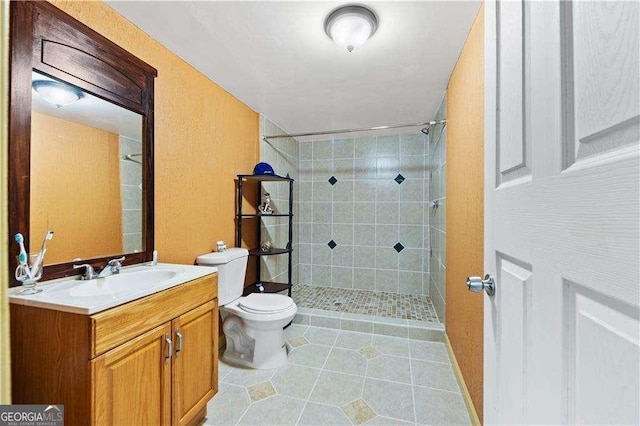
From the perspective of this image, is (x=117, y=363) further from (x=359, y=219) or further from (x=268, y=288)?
(x=359, y=219)

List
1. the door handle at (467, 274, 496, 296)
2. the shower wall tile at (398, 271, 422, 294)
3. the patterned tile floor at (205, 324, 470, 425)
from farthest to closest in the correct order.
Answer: the shower wall tile at (398, 271, 422, 294) < the patterned tile floor at (205, 324, 470, 425) < the door handle at (467, 274, 496, 296)

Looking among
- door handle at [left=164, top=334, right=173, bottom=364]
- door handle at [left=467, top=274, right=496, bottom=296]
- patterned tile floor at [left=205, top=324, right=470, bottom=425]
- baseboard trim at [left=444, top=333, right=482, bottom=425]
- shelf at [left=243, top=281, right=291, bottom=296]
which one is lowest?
patterned tile floor at [left=205, top=324, right=470, bottom=425]

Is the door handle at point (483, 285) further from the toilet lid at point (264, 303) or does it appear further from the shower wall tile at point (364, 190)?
the shower wall tile at point (364, 190)

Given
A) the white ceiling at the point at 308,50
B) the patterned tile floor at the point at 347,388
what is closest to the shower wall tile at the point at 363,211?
the white ceiling at the point at 308,50

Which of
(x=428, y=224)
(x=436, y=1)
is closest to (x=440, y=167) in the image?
(x=428, y=224)

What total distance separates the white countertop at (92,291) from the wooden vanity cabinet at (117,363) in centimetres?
2

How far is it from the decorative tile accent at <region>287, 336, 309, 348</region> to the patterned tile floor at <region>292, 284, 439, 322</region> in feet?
1.63

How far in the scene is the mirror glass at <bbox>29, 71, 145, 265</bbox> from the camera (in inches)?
42.9

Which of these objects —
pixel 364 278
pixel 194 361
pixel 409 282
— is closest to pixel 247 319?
pixel 194 361

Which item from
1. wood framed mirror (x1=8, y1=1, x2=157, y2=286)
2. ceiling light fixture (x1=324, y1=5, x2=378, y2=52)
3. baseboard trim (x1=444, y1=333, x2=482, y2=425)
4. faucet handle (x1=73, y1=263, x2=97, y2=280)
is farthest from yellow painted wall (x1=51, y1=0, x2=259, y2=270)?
baseboard trim (x1=444, y1=333, x2=482, y2=425)

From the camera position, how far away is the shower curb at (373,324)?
2271 millimetres

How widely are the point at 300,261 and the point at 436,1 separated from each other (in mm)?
3024

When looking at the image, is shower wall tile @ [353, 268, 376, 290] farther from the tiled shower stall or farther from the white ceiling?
the white ceiling

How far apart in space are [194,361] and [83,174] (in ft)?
3.36
